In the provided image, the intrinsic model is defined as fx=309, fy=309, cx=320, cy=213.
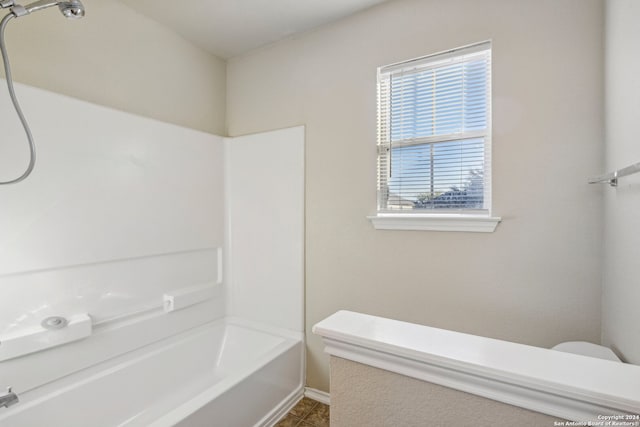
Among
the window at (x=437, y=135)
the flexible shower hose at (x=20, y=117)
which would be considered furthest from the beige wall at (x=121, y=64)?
the window at (x=437, y=135)

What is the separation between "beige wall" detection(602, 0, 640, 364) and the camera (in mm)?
1054

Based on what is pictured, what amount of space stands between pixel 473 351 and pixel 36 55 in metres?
2.46

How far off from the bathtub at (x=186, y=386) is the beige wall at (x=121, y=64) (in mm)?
1653

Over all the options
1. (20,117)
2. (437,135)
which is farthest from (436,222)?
(20,117)

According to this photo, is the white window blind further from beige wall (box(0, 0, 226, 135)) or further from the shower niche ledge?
beige wall (box(0, 0, 226, 135))

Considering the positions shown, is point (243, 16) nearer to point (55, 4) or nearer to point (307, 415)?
point (55, 4)

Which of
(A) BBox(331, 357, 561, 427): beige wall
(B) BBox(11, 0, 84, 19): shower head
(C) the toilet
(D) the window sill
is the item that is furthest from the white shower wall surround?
(C) the toilet

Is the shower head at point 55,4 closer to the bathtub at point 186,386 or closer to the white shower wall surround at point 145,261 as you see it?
the white shower wall surround at point 145,261

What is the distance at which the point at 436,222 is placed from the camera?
1.84 meters

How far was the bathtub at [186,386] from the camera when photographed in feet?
5.14

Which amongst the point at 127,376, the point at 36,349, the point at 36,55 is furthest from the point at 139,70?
the point at 127,376

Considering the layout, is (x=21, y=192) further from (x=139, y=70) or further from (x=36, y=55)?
(x=139, y=70)

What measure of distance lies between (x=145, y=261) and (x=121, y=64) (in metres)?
1.34

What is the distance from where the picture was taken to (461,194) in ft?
6.06
